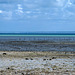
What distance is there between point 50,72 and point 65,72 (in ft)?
4.31

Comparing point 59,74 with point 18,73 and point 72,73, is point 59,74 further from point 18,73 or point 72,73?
point 18,73

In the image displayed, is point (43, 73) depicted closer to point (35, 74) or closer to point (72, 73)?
point (35, 74)

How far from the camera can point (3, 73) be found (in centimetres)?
1714

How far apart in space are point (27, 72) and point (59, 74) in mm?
2805

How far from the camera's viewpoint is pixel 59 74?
667 inches

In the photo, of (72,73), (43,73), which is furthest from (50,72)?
(72,73)

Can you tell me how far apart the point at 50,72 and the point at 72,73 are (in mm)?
1884

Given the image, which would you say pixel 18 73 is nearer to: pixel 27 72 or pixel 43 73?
pixel 27 72

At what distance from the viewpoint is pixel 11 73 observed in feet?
56.2

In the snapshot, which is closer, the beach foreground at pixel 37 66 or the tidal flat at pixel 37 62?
the beach foreground at pixel 37 66

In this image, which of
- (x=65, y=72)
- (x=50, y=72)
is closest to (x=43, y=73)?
(x=50, y=72)

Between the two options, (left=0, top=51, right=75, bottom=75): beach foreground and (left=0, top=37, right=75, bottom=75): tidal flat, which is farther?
(left=0, top=37, right=75, bottom=75): tidal flat

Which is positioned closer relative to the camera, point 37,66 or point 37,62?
point 37,66

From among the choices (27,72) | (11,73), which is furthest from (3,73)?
(27,72)
